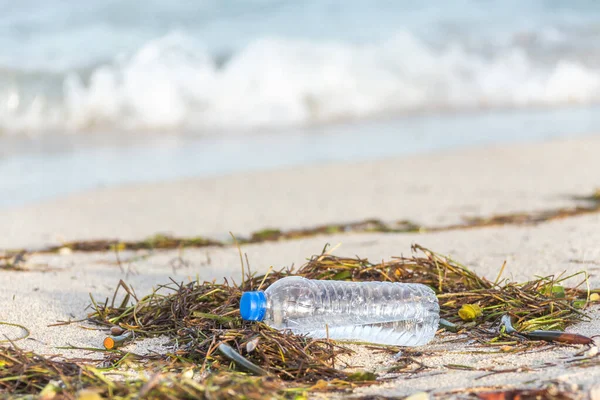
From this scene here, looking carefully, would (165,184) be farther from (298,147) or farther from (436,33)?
(436,33)

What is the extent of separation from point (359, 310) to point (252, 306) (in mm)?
422

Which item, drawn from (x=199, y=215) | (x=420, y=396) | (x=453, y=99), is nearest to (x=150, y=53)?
(x=453, y=99)

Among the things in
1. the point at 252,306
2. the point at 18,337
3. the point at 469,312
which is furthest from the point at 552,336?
the point at 18,337

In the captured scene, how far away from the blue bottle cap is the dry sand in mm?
282

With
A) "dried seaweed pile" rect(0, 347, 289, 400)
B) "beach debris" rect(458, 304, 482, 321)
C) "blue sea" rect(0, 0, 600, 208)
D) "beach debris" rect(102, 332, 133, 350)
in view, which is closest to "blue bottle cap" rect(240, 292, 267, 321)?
"dried seaweed pile" rect(0, 347, 289, 400)

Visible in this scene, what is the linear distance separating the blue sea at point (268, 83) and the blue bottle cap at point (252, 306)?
11.7ft

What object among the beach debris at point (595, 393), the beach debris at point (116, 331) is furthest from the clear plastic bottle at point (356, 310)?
the beach debris at point (595, 393)

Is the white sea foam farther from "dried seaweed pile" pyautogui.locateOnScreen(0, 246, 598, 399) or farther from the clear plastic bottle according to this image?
the clear plastic bottle

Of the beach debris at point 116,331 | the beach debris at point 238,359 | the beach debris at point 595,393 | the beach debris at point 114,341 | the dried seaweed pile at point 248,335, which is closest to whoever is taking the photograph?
the beach debris at point 595,393

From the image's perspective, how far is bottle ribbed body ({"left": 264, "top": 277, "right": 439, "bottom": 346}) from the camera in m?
2.01

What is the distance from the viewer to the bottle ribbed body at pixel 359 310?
2.01 m

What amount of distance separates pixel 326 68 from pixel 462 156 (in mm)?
4171

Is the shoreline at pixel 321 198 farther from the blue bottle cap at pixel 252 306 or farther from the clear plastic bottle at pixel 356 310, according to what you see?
the blue bottle cap at pixel 252 306

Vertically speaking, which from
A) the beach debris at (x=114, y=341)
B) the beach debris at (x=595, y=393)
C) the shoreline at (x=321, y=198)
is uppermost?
the shoreline at (x=321, y=198)
